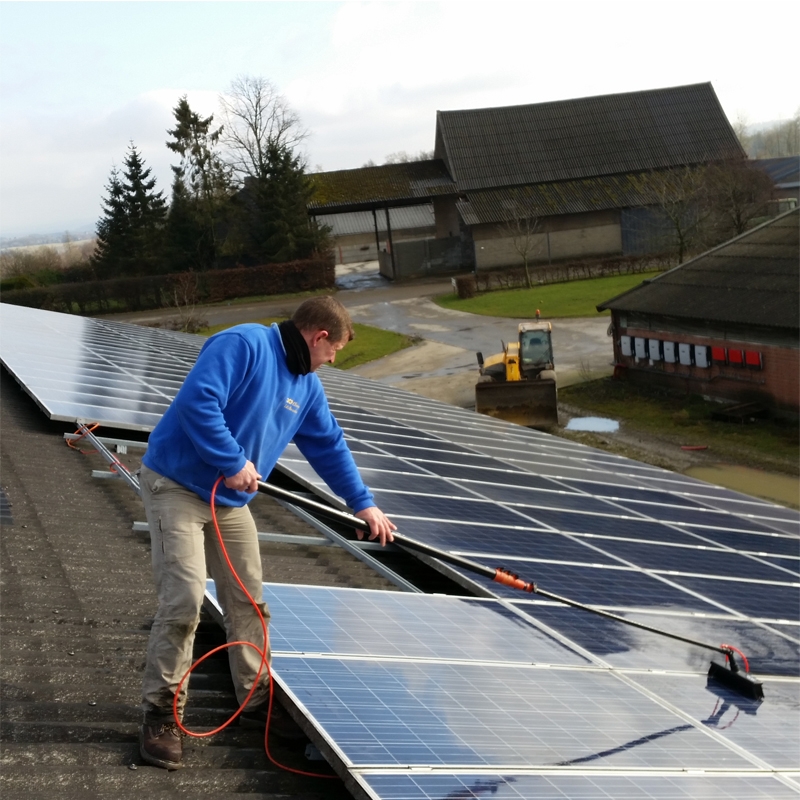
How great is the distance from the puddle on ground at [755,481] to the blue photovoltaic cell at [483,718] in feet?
53.9

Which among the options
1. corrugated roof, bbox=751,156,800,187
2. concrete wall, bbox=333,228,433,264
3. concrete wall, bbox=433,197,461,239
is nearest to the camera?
concrete wall, bbox=433,197,461,239

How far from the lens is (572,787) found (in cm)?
394

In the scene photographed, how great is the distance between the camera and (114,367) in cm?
1429

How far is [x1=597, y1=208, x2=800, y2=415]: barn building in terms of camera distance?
86.1ft

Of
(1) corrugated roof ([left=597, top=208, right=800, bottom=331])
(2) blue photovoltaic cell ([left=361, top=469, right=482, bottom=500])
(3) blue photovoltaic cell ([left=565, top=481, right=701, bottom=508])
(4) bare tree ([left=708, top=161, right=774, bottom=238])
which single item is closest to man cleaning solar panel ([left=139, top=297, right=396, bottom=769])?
(2) blue photovoltaic cell ([left=361, top=469, right=482, bottom=500])

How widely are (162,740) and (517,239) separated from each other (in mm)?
58895

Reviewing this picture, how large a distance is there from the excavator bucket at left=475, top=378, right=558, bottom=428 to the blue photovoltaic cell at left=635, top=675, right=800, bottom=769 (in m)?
20.5

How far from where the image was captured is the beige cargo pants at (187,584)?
390 centimetres

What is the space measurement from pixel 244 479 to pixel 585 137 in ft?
226

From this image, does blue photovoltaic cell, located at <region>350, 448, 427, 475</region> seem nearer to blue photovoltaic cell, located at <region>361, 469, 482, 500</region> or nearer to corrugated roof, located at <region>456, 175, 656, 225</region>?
blue photovoltaic cell, located at <region>361, 469, 482, 500</region>

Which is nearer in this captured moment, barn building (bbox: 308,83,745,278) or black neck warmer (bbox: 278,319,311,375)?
black neck warmer (bbox: 278,319,311,375)

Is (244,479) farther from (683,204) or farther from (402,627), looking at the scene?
(683,204)

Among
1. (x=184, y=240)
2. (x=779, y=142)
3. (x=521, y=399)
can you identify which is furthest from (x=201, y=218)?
(x=779, y=142)

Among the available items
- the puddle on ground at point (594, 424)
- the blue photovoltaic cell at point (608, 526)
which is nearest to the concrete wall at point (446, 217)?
the puddle on ground at point (594, 424)
